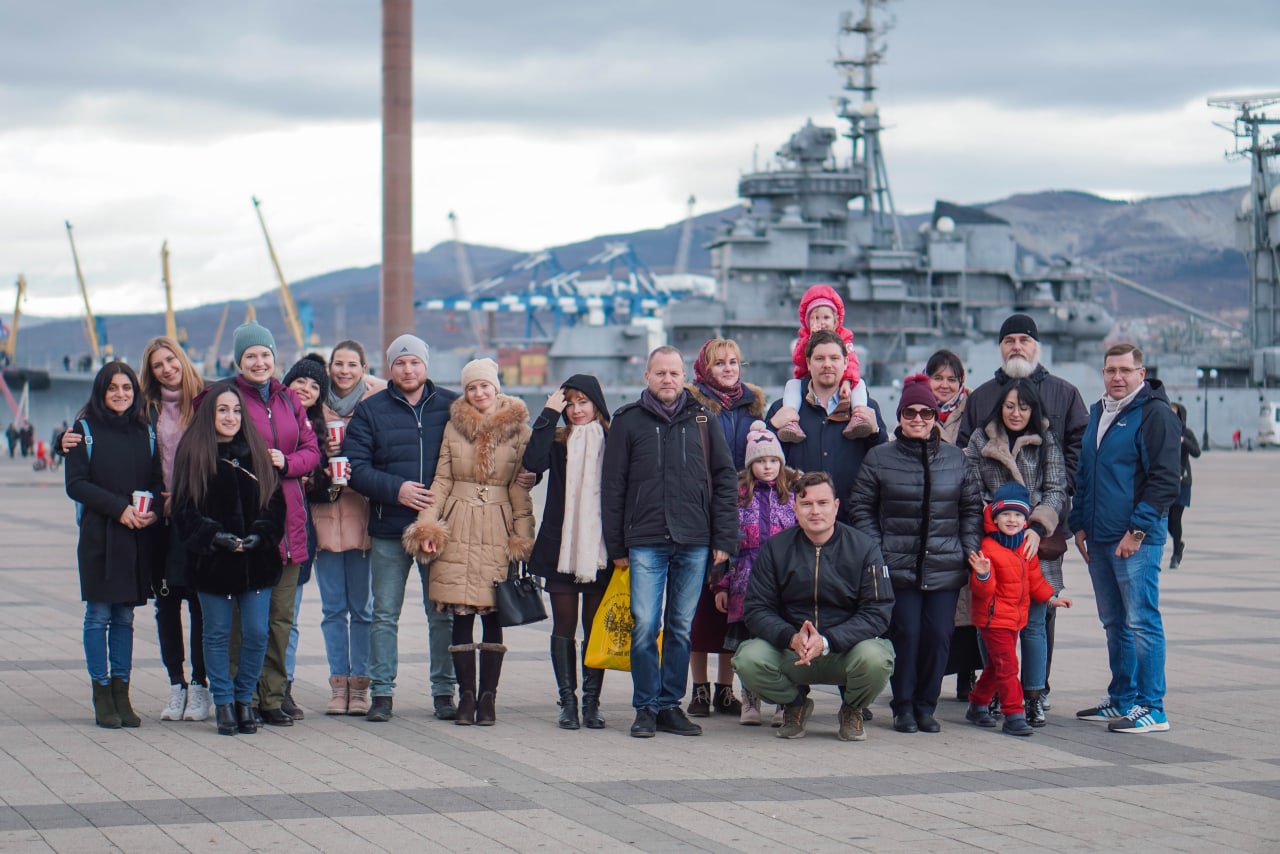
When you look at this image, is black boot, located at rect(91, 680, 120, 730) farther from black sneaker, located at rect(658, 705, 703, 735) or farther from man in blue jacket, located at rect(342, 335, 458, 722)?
black sneaker, located at rect(658, 705, 703, 735)

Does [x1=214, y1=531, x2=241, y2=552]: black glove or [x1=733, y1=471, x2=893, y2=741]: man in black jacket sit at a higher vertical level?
[x1=214, y1=531, x2=241, y2=552]: black glove

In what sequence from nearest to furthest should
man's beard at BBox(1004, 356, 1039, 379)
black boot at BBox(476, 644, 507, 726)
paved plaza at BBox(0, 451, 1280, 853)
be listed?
1. paved plaza at BBox(0, 451, 1280, 853)
2. black boot at BBox(476, 644, 507, 726)
3. man's beard at BBox(1004, 356, 1039, 379)

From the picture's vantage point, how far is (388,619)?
25.4 ft

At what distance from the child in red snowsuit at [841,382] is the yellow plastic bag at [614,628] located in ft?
3.67

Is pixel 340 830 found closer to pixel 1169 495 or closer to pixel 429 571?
pixel 429 571

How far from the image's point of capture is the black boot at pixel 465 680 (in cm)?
750

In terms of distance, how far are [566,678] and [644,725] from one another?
19.5 inches

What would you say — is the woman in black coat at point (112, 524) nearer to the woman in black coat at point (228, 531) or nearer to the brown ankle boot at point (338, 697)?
the woman in black coat at point (228, 531)

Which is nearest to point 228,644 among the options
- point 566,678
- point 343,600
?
point 343,600

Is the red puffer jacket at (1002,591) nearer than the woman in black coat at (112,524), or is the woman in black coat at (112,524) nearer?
the woman in black coat at (112,524)

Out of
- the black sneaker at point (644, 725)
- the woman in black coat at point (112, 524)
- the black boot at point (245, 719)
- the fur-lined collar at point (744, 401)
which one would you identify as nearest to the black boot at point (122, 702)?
the woman in black coat at point (112, 524)

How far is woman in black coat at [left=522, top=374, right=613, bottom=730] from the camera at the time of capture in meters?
7.52

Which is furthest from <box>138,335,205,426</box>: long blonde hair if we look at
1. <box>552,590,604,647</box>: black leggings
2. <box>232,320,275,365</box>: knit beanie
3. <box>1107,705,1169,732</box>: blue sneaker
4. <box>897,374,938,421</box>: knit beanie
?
<box>1107,705,1169,732</box>: blue sneaker

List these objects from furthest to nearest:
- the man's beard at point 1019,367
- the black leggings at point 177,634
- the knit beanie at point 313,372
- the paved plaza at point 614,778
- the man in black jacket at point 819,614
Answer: the knit beanie at point 313,372, the man's beard at point 1019,367, the black leggings at point 177,634, the man in black jacket at point 819,614, the paved plaza at point 614,778
